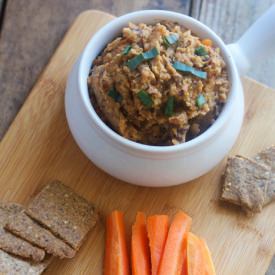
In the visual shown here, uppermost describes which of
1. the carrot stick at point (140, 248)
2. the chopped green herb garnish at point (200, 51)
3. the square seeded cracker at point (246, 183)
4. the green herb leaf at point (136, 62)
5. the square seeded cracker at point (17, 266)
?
the chopped green herb garnish at point (200, 51)

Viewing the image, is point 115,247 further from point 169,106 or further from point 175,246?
point 169,106

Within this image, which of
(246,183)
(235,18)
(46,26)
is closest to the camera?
(246,183)

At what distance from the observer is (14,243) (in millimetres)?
1612

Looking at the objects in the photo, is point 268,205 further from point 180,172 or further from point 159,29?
point 159,29

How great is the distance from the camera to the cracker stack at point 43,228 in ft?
5.22

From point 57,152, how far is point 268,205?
2.09 ft

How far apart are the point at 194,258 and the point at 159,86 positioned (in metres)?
0.48

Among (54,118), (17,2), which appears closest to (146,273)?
(54,118)

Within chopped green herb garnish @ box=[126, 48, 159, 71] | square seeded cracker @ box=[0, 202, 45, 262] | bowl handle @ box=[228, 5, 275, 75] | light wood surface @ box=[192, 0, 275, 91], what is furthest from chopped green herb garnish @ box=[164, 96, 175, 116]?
light wood surface @ box=[192, 0, 275, 91]

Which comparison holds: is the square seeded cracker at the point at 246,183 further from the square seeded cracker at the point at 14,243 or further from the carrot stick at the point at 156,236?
the square seeded cracker at the point at 14,243

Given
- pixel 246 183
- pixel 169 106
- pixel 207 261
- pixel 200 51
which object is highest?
pixel 200 51

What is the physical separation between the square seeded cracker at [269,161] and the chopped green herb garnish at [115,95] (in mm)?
498

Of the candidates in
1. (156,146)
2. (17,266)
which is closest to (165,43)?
(156,146)

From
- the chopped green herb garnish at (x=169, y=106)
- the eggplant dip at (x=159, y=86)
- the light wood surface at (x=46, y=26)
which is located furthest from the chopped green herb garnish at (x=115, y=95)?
the light wood surface at (x=46, y=26)
